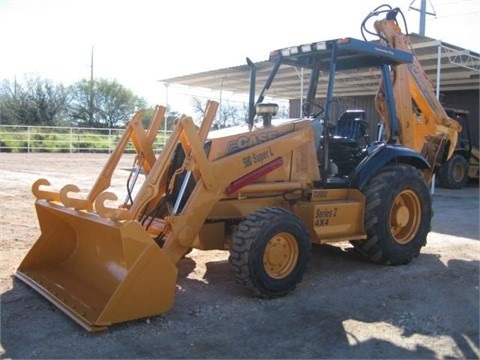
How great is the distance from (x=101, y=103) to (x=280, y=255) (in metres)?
44.8

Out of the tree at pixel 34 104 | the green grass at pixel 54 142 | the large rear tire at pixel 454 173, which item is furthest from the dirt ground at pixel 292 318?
the tree at pixel 34 104

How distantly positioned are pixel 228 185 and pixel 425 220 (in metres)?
2.97

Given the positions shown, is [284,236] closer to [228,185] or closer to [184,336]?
[228,185]

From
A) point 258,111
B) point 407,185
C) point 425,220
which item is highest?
point 258,111

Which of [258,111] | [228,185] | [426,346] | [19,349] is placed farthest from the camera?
[258,111]

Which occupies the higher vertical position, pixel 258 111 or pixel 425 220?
pixel 258 111

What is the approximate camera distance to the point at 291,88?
60.5 ft

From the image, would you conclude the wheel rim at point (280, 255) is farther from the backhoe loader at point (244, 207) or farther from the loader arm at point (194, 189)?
the loader arm at point (194, 189)

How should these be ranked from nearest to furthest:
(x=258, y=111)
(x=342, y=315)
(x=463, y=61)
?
(x=342, y=315) < (x=258, y=111) < (x=463, y=61)

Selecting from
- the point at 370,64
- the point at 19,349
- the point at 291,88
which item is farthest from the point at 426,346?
the point at 291,88

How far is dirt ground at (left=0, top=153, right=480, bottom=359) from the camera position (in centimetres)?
391

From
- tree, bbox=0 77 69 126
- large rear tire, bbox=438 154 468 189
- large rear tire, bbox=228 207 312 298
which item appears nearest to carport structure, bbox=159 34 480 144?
large rear tire, bbox=438 154 468 189

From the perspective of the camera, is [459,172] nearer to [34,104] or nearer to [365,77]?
[365,77]

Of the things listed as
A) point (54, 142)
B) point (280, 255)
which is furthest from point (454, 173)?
point (54, 142)
